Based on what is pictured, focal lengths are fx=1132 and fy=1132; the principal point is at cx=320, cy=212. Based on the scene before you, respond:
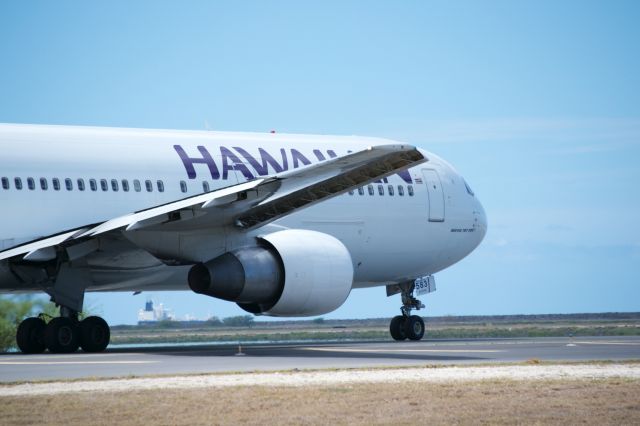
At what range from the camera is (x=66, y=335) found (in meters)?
22.1

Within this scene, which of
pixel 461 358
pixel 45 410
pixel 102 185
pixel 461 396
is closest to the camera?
pixel 45 410

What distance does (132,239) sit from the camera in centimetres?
2120

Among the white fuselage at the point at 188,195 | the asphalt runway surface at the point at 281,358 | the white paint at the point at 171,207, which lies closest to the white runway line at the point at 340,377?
the asphalt runway surface at the point at 281,358

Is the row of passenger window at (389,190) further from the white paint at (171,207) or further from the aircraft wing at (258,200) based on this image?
the aircraft wing at (258,200)

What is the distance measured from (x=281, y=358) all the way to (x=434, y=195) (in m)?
9.81

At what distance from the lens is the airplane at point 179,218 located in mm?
20328

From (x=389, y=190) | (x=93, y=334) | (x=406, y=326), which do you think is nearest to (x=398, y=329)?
(x=406, y=326)

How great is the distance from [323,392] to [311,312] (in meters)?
8.06

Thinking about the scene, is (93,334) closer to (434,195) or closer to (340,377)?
(340,377)

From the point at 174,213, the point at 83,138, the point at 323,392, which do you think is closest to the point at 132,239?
the point at 174,213

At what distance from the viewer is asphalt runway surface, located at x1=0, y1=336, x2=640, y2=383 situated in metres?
16.7

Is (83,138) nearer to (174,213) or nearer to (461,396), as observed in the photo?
(174,213)

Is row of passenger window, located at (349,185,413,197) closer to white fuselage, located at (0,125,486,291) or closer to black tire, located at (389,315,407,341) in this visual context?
white fuselage, located at (0,125,486,291)

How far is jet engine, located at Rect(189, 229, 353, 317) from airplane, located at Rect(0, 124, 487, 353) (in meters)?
0.02
